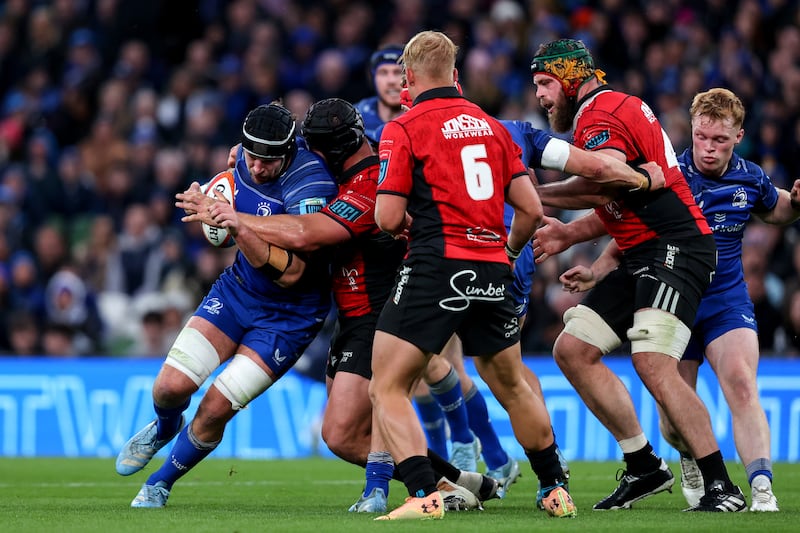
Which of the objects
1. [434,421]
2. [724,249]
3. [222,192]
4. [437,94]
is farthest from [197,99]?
[437,94]

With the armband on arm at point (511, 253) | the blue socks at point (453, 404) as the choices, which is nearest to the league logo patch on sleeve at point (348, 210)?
the armband on arm at point (511, 253)

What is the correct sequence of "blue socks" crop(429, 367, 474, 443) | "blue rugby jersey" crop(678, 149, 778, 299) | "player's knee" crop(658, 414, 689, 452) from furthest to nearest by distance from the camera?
"blue socks" crop(429, 367, 474, 443)
"player's knee" crop(658, 414, 689, 452)
"blue rugby jersey" crop(678, 149, 778, 299)

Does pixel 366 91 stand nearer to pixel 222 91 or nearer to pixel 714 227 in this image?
pixel 222 91

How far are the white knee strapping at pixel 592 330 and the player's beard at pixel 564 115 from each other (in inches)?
47.4

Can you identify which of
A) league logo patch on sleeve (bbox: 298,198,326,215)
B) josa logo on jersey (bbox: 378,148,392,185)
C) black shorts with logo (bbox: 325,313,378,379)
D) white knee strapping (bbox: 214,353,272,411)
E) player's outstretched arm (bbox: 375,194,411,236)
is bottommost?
white knee strapping (bbox: 214,353,272,411)

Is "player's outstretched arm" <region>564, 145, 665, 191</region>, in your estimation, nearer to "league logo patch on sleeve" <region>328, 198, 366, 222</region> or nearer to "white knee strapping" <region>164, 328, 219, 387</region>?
"league logo patch on sleeve" <region>328, 198, 366, 222</region>

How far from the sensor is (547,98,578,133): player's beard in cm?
839

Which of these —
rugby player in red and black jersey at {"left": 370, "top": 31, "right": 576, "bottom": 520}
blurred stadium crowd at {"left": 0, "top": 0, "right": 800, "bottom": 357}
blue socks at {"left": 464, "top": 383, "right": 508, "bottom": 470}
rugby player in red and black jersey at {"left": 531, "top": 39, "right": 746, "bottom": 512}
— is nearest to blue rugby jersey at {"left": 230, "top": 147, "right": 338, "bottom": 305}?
rugby player in red and black jersey at {"left": 370, "top": 31, "right": 576, "bottom": 520}

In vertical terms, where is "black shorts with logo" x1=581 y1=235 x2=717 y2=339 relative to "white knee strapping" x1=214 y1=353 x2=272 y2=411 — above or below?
above

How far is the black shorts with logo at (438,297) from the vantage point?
7090 millimetres

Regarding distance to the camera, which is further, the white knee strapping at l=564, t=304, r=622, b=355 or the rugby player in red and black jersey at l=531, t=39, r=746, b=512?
the white knee strapping at l=564, t=304, r=622, b=355

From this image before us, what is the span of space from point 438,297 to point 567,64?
2.04m

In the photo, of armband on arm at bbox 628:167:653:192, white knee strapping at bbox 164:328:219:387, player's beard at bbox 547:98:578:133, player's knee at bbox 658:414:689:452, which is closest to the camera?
armband on arm at bbox 628:167:653:192

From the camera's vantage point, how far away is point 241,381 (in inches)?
319
